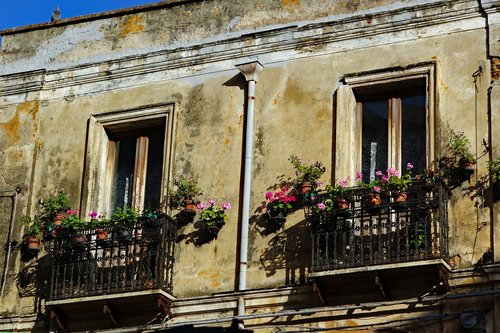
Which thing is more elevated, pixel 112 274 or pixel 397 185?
pixel 397 185

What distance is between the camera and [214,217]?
18.4m

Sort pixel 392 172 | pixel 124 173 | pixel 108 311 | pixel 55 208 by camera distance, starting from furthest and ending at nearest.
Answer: pixel 124 173, pixel 55 208, pixel 108 311, pixel 392 172

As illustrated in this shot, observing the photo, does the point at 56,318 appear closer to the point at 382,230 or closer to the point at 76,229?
the point at 76,229

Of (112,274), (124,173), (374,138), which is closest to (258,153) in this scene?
(374,138)

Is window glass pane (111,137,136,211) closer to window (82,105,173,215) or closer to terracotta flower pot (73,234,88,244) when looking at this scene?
window (82,105,173,215)

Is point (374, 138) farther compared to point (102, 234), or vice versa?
point (102, 234)

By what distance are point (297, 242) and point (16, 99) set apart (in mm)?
5464

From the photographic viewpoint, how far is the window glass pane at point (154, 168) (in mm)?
19484

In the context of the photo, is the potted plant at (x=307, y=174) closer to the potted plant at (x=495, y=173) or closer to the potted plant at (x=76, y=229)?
the potted plant at (x=495, y=173)

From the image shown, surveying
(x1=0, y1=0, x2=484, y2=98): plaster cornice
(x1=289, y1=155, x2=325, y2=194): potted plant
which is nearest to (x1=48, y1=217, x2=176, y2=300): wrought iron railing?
(x1=289, y1=155, x2=325, y2=194): potted plant

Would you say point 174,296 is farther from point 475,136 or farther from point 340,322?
point 475,136

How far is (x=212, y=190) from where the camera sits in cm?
1886

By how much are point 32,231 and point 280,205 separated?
12.6ft

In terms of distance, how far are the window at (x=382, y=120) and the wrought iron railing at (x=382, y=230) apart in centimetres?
74
